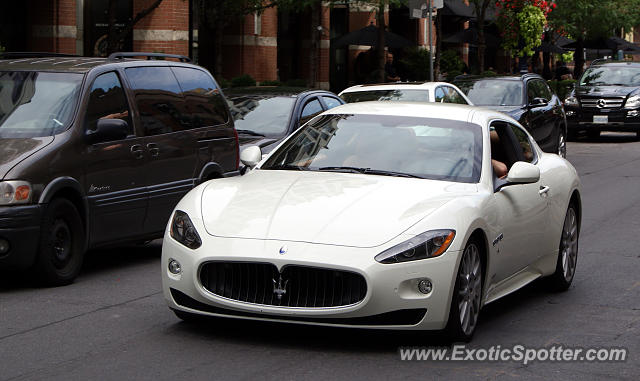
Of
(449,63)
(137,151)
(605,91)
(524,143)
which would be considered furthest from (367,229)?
(449,63)

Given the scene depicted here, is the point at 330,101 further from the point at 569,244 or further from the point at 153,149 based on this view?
the point at 569,244

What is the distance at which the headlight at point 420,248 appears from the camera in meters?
6.62

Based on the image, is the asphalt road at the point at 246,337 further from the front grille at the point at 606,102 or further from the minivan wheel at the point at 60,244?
the front grille at the point at 606,102

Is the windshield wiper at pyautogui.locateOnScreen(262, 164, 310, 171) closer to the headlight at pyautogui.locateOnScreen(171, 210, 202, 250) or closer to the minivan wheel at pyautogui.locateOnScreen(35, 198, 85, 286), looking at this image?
the headlight at pyautogui.locateOnScreen(171, 210, 202, 250)

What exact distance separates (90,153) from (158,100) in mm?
1344

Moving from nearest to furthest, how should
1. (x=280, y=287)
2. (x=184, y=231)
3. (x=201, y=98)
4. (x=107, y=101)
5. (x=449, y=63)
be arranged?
(x=280, y=287) < (x=184, y=231) < (x=107, y=101) < (x=201, y=98) < (x=449, y=63)

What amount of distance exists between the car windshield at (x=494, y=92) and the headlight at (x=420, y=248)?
1493cm

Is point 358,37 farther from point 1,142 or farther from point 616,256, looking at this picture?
point 1,142

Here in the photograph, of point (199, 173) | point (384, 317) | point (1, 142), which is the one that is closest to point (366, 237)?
point (384, 317)

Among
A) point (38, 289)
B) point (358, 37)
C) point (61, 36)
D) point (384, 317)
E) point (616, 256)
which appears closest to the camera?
point (384, 317)

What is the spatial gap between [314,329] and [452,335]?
92 centimetres

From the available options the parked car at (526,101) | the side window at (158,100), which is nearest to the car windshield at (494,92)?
the parked car at (526,101)

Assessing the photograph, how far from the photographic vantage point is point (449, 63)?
1474 inches

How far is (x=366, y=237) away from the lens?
670 cm
